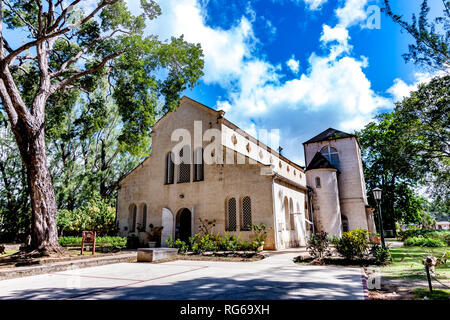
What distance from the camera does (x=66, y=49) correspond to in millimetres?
17016

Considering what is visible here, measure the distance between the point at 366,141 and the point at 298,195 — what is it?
23769 mm

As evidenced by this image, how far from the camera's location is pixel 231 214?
18094 millimetres

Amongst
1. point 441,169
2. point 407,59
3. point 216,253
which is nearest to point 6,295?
point 216,253

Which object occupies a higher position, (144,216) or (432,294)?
(144,216)

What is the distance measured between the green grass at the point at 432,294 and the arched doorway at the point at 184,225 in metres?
16.3

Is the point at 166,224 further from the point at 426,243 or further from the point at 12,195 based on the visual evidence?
the point at 426,243

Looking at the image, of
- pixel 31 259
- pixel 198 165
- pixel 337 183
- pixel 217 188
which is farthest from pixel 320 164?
pixel 31 259

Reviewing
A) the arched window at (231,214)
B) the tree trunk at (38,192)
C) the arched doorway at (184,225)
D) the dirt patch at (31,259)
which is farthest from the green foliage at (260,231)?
the tree trunk at (38,192)

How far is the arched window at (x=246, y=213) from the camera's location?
17.5m

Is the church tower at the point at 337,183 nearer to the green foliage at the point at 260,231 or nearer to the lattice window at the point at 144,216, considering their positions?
the green foliage at the point at 260,231

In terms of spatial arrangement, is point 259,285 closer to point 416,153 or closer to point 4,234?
point 416,153

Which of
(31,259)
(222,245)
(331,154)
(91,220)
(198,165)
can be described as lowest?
(222,245)

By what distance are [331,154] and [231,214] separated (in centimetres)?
1965

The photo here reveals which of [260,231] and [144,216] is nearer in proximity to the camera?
[260,231]
